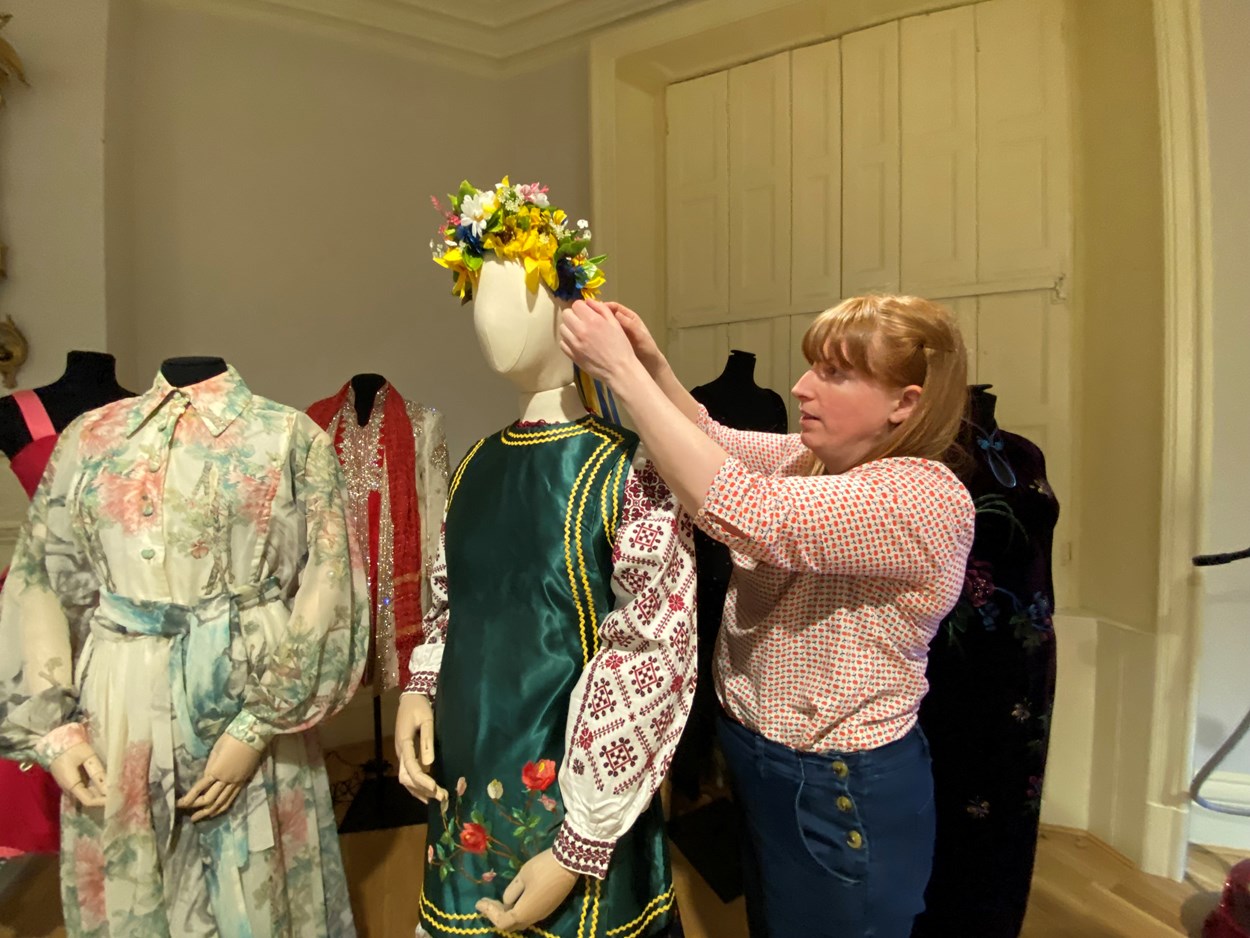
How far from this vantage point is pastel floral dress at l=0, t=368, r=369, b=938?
0.94 m

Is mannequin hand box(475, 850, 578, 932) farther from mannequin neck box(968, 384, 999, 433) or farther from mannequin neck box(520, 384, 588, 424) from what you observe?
mannequin neck box(968, 384, 999, 433)

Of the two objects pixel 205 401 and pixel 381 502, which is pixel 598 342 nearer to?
pixel 205 401

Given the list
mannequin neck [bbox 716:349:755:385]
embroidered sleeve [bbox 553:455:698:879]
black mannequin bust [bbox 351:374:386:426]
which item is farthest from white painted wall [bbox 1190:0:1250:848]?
black mannequin bust [bbox 351:374:386:426]

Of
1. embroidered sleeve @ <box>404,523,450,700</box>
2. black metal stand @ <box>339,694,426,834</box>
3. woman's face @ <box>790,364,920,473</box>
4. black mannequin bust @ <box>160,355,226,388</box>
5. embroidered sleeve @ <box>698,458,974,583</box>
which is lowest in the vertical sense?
black metal stand @ <box>339,694,426,834</box>

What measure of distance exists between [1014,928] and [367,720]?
2078mm

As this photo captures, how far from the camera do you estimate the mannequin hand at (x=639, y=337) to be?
856 millimetres

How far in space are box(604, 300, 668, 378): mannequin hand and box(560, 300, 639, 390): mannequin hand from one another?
0.11ft

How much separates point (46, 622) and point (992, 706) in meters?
1.63

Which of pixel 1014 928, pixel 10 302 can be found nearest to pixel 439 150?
pixel 10 302

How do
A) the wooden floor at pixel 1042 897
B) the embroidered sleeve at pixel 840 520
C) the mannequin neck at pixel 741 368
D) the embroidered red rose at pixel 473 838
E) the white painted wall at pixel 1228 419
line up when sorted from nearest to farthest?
the embroidered sleeve at pixel 840 520, the embroidered red rose at pixel 473 838, the wooden floor at pixel 1042 897, the white painted wall at pixel 1228 419, the mannequin neck at pixel 741 368

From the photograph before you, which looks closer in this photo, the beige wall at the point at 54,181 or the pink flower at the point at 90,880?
the pink flower at the point at 90,880

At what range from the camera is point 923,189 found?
2051 millimetres

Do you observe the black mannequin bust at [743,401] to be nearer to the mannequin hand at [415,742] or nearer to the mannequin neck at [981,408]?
the mannequin neck at [981,408]

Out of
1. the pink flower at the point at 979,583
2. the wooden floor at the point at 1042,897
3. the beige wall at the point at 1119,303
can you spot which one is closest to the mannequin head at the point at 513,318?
the pink flower at the point at 979,583
